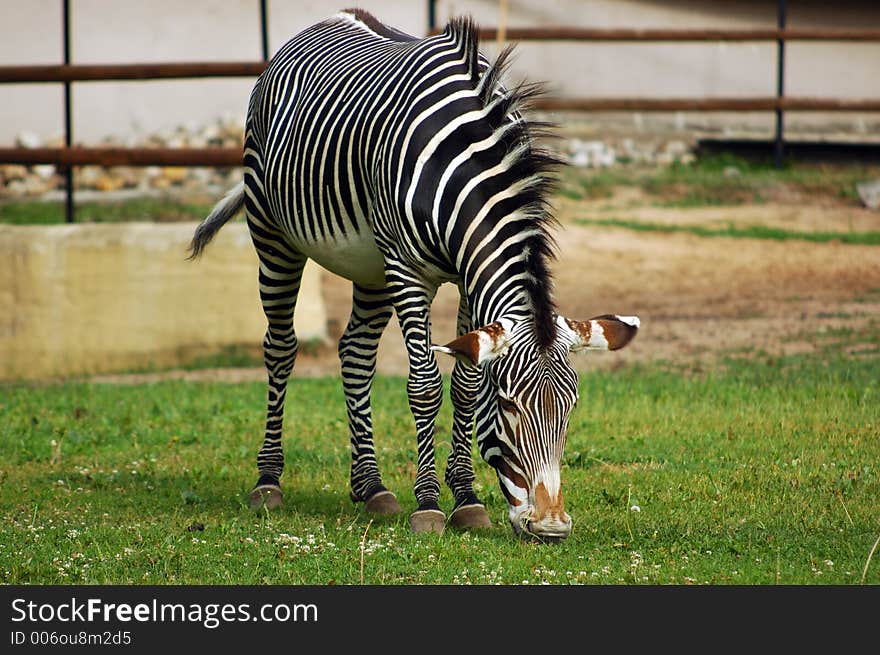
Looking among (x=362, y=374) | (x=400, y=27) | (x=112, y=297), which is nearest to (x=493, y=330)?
(x=362, y=374)

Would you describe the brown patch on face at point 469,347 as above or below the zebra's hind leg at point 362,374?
above

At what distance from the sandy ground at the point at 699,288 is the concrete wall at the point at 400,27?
369cm

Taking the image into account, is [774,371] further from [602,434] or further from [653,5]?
[653,5]

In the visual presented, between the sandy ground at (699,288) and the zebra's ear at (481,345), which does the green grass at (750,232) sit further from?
the zebra's ear at (481,345)

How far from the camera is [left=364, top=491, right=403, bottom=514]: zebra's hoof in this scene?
619 centimetres

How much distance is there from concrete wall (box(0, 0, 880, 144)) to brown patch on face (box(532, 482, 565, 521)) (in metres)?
12.0

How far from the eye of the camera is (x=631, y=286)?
12023 millimetres

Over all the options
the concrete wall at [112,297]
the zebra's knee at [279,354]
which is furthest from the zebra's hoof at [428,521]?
the concrete wall at [112,297]

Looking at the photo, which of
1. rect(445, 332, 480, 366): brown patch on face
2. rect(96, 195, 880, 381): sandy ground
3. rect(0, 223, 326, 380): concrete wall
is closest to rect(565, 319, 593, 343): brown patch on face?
rect(445, 332, 480, 366): brown patch on face

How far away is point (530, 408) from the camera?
15.9ft

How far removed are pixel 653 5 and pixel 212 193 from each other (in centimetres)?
683

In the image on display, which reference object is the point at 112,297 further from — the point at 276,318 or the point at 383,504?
the point at 383,504

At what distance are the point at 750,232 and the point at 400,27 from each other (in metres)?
6.24

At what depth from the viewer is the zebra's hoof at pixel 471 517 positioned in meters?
5.75
